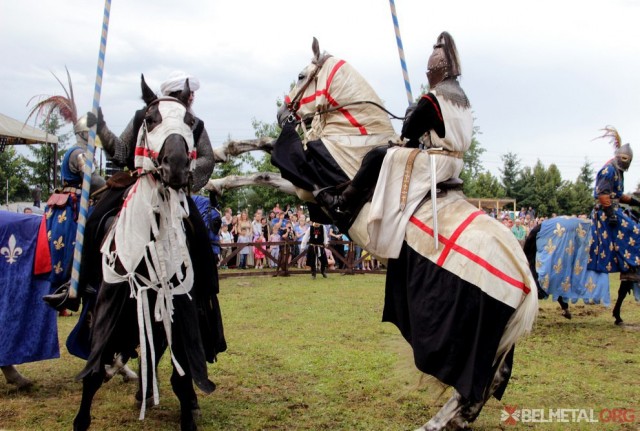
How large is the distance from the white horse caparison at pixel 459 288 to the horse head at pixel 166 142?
111 centimetres

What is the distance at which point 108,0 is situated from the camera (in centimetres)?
500

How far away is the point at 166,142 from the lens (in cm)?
417

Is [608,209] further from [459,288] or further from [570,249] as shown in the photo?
[459,288]

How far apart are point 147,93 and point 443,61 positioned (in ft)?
7.52

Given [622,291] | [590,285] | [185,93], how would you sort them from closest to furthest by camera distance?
1. [185,93]
2. [590,285]
3. [622,291]

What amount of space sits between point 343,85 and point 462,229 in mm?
1572

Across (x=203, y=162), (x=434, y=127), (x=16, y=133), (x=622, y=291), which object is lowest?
(x=622, y=291)

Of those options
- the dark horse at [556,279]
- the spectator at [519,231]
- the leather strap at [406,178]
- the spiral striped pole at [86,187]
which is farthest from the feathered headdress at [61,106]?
the spectator at [519,231]

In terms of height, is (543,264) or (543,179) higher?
(543,179)

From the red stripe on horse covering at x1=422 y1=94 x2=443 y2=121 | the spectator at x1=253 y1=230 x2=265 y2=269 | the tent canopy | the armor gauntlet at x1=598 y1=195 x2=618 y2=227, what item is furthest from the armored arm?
the tent canopy

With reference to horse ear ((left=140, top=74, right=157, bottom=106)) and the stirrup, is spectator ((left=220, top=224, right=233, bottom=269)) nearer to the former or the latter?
the stirrup

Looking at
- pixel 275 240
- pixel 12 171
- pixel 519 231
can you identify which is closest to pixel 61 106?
pixel 275 240

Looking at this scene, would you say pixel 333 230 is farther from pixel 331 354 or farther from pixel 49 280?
pixel 49 280

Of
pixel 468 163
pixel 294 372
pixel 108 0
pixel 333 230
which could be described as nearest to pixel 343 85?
pixel 108 0
